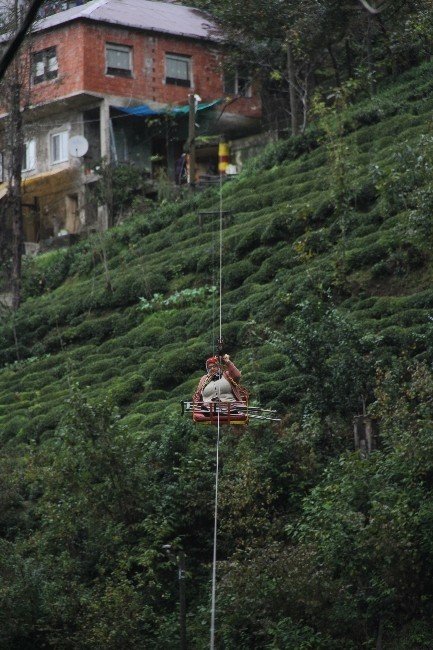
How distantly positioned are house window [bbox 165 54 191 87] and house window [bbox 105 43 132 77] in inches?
60.3

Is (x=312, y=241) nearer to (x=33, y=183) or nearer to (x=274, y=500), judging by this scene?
(x=274, y=500)

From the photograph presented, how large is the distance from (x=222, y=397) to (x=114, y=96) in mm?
30201

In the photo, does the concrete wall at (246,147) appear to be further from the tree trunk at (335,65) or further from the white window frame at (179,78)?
the tree trunk at (335,65)

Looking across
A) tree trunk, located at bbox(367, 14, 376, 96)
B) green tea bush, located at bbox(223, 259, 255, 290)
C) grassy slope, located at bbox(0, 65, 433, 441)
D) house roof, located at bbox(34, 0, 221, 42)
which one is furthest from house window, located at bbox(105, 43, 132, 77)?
green tea bush, located at bbox(223, 259, 255, 290)

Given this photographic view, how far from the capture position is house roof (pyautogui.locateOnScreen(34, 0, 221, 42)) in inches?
2060

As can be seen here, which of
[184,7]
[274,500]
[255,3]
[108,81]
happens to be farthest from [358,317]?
[184,7]

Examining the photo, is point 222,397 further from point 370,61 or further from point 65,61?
point 65,61

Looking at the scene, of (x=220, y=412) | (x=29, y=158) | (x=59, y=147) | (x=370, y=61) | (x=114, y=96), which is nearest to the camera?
(x=220, y=412)

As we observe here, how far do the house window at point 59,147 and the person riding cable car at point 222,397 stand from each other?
99.4 ft

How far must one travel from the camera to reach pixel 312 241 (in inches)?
1399

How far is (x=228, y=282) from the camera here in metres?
36.6

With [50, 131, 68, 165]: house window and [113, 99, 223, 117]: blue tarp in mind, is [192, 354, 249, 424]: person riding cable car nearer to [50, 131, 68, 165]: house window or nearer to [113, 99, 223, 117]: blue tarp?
[113, 99, 223, 117]: blue tarp

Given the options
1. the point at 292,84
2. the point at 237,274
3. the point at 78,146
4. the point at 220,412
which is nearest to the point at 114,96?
the point at 78,146

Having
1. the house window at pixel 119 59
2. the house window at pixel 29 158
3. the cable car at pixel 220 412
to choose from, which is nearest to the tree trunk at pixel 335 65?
the house window at pixel 119 59
